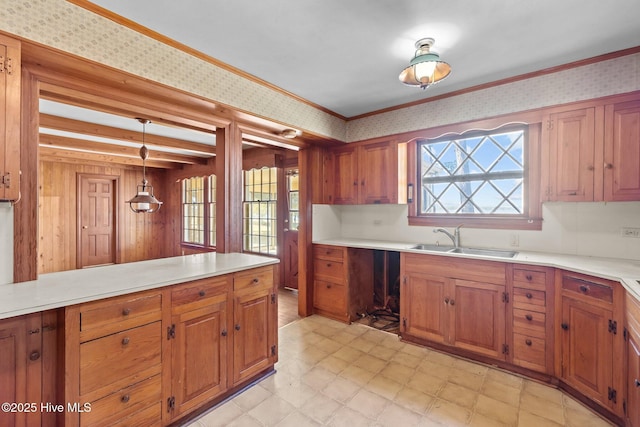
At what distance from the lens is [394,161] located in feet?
10.8

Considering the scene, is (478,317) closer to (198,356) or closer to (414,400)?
(414,400)

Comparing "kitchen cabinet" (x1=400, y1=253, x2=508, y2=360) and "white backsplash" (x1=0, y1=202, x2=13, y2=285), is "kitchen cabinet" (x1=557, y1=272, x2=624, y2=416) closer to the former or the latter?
"kitchen cabinet" (x1=400, y1=253, x2=508, y2=360)

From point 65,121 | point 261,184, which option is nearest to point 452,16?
point 261,184

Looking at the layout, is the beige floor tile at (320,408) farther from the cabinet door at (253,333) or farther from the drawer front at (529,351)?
the drawer front at (529,351)

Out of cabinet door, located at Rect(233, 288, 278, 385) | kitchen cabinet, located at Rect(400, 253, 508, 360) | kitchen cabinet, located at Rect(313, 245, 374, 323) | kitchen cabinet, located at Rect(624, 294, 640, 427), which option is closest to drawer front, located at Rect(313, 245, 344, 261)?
kitchen cabinet, located at Rect(313, 245, 374, 323)

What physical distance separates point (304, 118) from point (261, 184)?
7.60 feet

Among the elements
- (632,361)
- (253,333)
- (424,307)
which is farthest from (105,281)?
(632,361)

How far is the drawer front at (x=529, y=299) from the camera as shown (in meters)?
2.20

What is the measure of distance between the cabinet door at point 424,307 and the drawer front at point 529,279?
0.56 meters

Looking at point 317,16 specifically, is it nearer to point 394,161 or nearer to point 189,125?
point 189,125

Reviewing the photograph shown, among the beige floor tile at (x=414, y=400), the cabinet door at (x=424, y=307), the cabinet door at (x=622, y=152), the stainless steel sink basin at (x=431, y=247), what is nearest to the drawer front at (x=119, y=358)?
the beige floor tile at (x=414, y=400)

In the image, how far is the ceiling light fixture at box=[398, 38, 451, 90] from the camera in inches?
78.0

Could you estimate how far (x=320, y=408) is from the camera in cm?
193

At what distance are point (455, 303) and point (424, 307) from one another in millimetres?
300
